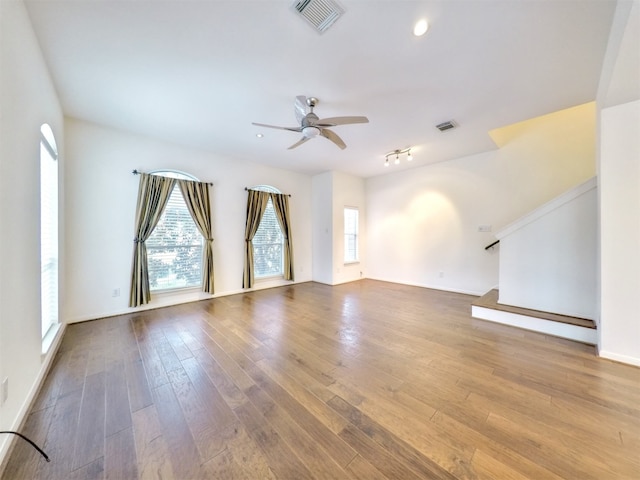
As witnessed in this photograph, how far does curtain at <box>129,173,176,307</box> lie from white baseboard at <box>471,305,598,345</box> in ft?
16.9

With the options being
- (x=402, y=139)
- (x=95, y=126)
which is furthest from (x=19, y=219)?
(x=402, y=139)

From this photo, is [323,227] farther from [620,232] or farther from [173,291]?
[620,232]

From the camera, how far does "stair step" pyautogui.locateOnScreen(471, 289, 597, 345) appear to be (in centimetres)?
258

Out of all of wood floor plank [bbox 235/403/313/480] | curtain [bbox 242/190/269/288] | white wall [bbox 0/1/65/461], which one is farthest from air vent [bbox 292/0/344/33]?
curtain [bbox 242/190/269/288]

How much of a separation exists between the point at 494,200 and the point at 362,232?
304 cm

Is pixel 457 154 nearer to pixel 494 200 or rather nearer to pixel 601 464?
pixel 494 200

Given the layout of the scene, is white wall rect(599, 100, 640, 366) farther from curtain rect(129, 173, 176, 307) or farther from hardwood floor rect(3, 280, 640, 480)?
curtain rect(129, 173, 176, 307)

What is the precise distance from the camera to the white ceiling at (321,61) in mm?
1667

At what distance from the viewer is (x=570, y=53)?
204 centimetres

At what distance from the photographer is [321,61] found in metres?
2.09

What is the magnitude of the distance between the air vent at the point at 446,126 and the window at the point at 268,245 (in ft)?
11.6

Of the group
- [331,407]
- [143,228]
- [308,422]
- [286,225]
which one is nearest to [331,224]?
[286,225]

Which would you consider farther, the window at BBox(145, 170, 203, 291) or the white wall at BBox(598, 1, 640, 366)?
the window at BBox(145, 170, 203, 291)

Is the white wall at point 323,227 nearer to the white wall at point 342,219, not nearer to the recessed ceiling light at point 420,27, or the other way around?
the white wall at point 342,219
